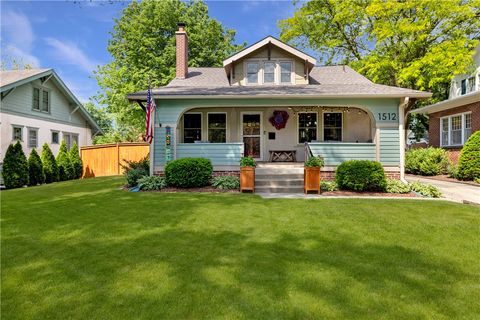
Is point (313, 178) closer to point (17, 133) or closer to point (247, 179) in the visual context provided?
point (247, 179)

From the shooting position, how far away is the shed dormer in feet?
41.8

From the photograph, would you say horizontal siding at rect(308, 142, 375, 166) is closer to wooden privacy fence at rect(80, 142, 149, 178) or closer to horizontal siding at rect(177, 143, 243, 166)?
horizontal siding at rect(177, 143, 243, 166)

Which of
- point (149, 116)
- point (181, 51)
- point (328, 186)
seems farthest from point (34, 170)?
point (328, 186)

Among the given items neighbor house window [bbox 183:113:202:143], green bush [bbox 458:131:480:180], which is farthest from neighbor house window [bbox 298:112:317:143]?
green bush [bbox 458:131:480:180]

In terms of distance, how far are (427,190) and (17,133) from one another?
61.3 feet

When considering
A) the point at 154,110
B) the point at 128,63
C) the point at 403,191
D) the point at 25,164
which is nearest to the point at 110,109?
the point at 128,63

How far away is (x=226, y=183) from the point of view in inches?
387

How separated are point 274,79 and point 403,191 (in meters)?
6.83

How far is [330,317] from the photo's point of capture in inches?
98.7

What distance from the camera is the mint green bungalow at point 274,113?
10523 millimetres

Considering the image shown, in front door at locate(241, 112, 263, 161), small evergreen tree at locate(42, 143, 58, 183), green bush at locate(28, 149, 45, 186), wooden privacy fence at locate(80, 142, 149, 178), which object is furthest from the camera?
wooden privacy fence at locate(80, 142, 149, 178)

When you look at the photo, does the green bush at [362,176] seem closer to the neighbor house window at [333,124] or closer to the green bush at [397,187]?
the green bush at [397,187]

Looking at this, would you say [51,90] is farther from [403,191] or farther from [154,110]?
Answer: [403,191]

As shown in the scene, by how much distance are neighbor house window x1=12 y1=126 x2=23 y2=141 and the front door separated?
11.9m
